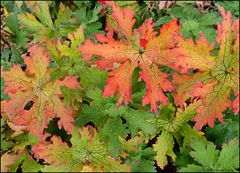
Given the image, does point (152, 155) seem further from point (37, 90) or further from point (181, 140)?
point (37, 90)

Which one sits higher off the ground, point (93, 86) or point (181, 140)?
point (93, 86)

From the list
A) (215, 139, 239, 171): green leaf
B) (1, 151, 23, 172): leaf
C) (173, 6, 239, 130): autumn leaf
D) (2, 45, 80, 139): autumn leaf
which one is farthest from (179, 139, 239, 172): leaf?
(1, 151, 23, 172): leaf

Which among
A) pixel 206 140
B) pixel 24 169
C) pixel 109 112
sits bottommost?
pixel 24 169

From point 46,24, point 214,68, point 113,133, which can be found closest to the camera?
point 214,68

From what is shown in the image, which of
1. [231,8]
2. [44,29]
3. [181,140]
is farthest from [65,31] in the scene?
[231,8]

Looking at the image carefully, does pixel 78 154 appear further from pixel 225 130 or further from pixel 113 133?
pixel 225 130

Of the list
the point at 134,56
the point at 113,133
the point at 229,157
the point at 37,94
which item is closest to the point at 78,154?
the point at 113,133

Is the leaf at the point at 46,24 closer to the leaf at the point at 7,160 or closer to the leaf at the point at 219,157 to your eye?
the leaf at the point at 7,160
